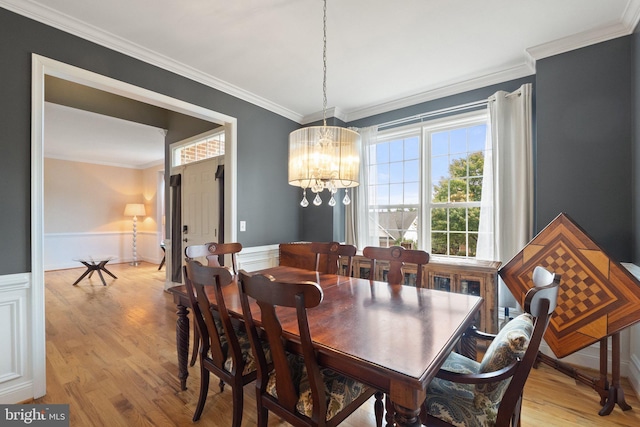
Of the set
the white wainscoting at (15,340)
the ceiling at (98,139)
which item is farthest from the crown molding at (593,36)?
the ceiling at (98,139)

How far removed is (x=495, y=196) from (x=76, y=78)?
12.1ft

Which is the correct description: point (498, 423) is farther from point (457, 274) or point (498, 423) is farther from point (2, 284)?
point (2, 284)

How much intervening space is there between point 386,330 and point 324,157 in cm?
111

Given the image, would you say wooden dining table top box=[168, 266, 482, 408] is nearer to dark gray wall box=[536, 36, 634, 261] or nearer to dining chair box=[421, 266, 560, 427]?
dining chair box=[421, 266, 560, 427]

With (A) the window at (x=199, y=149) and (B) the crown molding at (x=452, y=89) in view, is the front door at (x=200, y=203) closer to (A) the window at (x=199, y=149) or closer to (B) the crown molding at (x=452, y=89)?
(A) the window at (x=199, y=149)

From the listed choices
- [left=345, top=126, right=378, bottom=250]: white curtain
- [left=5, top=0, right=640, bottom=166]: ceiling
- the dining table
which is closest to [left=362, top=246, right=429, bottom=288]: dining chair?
the dining table

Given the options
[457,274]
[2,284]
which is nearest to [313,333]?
[457,274]

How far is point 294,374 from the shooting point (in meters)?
1.38

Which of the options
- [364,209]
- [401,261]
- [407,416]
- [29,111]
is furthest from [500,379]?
[29,111]

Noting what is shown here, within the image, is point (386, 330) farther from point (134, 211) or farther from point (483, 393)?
point (134, 211)

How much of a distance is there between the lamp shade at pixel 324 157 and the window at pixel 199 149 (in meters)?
2.20

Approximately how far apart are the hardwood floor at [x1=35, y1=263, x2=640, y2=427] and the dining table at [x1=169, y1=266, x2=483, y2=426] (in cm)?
27

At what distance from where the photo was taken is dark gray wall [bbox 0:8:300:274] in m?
1.86

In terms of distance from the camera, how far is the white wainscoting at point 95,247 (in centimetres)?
643
